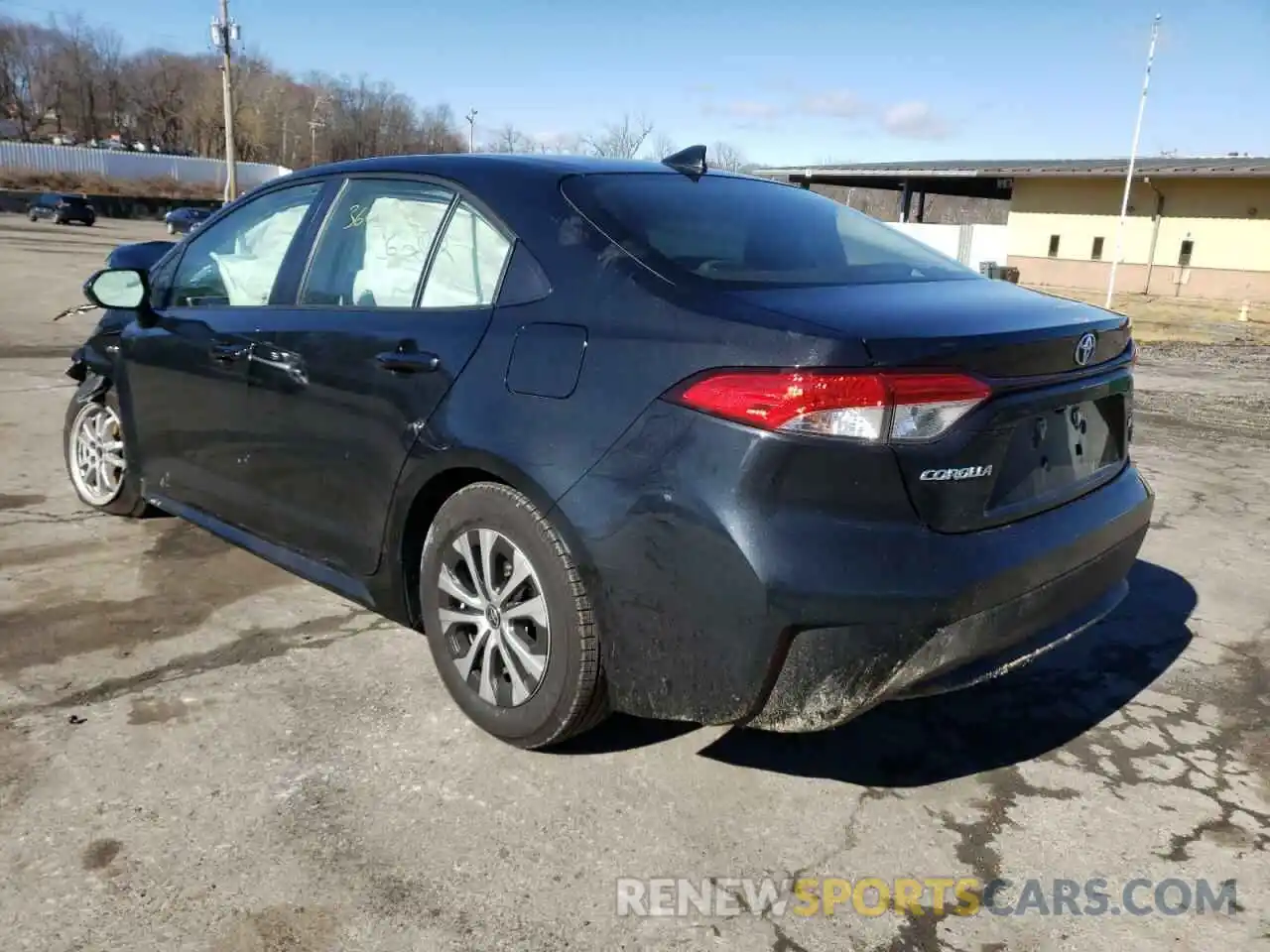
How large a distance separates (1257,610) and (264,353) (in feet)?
13.9

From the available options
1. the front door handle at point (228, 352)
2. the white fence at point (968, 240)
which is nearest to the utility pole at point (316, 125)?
the white fence at point (968, 240)

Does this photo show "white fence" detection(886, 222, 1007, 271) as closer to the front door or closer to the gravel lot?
the front door

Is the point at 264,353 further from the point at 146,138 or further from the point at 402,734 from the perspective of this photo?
the point at 146,138

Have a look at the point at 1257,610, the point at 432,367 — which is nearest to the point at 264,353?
the point at 432,367

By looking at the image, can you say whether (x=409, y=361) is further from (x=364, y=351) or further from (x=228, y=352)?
(x=228, y=352)

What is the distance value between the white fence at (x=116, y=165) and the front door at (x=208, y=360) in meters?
65.4

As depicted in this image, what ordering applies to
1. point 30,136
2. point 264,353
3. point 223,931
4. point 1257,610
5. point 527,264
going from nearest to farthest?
point 223,931, point 527,264, point 264,353, point 1257,610, point 30,136

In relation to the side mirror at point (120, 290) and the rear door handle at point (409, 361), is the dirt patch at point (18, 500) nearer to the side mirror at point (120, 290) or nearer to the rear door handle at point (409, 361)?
the side mirror at point (120, 290)

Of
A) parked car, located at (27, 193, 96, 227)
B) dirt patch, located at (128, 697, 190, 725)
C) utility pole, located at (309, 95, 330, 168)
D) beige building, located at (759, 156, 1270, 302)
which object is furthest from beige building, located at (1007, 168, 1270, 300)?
utility pole, located at (309, 95, 330, 168)

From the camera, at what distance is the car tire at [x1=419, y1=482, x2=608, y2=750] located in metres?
2.56

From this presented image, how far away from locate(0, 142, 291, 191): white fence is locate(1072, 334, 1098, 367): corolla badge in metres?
67.9

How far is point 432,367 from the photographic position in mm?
2850

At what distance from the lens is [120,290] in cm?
408

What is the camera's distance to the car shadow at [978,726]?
115 inches
